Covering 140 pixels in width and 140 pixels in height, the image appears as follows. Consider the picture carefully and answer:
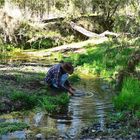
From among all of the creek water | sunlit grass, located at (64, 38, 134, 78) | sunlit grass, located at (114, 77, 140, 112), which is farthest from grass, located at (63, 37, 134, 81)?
sunlit grass, located at (114, 77, 140, 112)

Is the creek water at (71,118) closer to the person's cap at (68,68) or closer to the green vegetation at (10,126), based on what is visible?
the green vegetation at (10,126)

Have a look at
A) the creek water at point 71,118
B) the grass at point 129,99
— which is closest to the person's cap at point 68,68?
the creek water at point 71,118

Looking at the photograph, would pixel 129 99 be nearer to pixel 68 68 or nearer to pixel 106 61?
pixel 68 68

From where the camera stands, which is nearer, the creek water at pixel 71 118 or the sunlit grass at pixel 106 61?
the creek water at pixel 71 118

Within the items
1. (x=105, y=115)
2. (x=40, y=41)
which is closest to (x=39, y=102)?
(x=105, y=115)

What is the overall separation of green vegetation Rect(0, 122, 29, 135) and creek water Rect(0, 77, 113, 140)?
16 centimetres

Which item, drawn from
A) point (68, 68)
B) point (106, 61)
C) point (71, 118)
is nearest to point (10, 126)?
point (71, 118)

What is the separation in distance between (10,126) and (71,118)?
6.83 feet

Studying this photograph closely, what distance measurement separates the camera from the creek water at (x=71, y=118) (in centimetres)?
1041

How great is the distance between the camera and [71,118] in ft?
40.3

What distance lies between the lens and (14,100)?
13484 millimetres

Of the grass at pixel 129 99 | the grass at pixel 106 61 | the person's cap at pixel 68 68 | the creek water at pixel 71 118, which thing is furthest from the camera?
the grass at pixel 106 61

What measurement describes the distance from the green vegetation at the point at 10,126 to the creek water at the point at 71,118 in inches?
6.4

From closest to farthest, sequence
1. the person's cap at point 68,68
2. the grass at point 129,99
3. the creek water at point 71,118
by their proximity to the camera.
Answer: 1. the creek water at point 71,118
2. the grass at point 129,99
3. the person's cap at point 68,68
